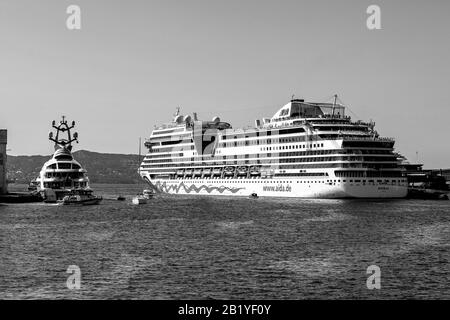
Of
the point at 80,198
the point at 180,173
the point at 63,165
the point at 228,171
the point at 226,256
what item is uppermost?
the point at 63,165

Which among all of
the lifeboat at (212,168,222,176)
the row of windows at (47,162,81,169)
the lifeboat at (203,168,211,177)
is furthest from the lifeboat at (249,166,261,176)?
the row of windows at (47,162,81,169)

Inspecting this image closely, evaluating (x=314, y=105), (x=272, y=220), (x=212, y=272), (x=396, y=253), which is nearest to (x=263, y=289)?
(x=212, y=272)

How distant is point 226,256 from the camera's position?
4797cm

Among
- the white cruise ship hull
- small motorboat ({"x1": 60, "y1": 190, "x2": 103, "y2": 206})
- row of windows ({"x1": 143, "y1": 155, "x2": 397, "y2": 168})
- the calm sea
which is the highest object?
row of windows ({"x1": 143, "y1": 155, "x2": 397, "y2": 168})

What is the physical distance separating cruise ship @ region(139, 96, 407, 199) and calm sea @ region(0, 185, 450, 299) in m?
35.0

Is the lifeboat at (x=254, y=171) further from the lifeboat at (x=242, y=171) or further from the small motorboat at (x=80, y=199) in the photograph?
the small motorboat at (x=80, y=199)

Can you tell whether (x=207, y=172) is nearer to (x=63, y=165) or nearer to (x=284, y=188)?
(x=284, y=188)

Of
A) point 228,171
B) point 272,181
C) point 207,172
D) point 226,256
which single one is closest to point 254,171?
point 272,181

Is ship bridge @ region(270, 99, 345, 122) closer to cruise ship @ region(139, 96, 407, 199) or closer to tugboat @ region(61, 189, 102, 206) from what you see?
cruise ship @ region(139, 96, 407, 199)

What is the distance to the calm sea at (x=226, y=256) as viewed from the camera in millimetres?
35281

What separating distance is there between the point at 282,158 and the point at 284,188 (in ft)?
23.7

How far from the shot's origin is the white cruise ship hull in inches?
4638

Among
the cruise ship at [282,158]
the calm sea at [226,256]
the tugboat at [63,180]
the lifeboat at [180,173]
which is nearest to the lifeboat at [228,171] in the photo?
the cruise ship at [282,158]

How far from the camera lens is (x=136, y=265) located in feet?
143
